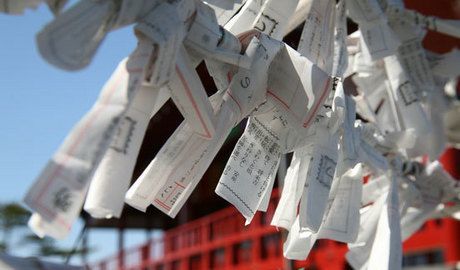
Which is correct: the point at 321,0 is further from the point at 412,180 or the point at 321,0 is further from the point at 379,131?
the point at 412,180

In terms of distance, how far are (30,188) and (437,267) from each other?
7.38ft

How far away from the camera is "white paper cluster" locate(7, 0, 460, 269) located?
1.83 ft

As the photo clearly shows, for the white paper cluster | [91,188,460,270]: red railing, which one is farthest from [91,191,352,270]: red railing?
the white paper cluster

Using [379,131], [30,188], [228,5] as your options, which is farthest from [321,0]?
[30,188]

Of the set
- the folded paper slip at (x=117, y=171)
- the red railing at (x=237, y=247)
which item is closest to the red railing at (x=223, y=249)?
the red railing at (x=237, y=247)

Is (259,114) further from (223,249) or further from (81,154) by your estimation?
(223,249)

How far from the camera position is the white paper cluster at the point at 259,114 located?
56 centimetres

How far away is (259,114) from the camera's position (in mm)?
824

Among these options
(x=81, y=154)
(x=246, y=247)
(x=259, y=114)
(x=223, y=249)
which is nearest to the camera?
(x=81, y=154)

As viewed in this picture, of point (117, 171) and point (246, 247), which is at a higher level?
point (117, 171)

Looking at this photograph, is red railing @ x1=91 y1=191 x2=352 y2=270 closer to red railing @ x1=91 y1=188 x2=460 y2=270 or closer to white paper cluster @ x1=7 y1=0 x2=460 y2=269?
red railing @ x1=91 y1=188 x2=460 y2=270

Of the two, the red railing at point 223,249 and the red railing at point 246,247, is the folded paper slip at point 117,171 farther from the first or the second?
the red railing at point 223,249

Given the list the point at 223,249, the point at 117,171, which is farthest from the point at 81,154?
the point at 223,249

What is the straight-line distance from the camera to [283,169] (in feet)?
4.13
